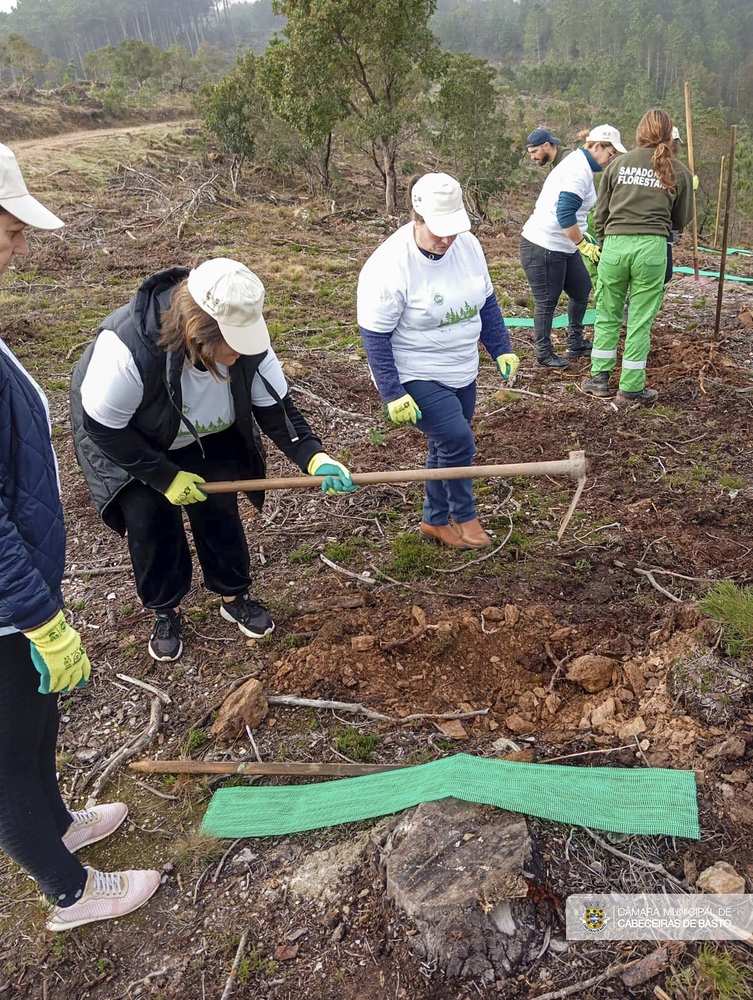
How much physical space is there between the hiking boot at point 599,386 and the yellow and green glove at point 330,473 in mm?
3044

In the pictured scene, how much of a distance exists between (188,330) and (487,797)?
5.57ft

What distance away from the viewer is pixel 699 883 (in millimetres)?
1854

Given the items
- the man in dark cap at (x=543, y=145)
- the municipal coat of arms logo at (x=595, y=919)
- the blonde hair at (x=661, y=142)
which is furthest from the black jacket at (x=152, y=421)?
the man in dark cap at (x=543, y=145)

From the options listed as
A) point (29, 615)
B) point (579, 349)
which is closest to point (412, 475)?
point (29, 615)

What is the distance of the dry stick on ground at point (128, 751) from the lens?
2.47m

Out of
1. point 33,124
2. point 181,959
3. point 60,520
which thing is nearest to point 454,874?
point 181,959

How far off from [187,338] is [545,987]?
2.06m

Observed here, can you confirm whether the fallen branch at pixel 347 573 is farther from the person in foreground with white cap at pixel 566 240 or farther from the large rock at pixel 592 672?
the person in foreground with white cap at pixel 566 240

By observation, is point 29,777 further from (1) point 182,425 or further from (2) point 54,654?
(1) point 182,425

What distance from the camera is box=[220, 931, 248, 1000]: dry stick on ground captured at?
180 cm

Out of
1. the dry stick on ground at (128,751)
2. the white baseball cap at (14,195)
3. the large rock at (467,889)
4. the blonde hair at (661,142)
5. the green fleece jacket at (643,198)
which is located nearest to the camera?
the white baseball cap at (14,195)

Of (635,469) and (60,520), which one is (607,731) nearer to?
(60,520)

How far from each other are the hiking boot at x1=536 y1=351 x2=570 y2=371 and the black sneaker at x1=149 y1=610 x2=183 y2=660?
158 inches

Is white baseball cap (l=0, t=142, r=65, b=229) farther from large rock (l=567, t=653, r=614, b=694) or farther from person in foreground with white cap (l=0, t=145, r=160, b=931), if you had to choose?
large rock (l=567, t=653, r=614, b=694)
